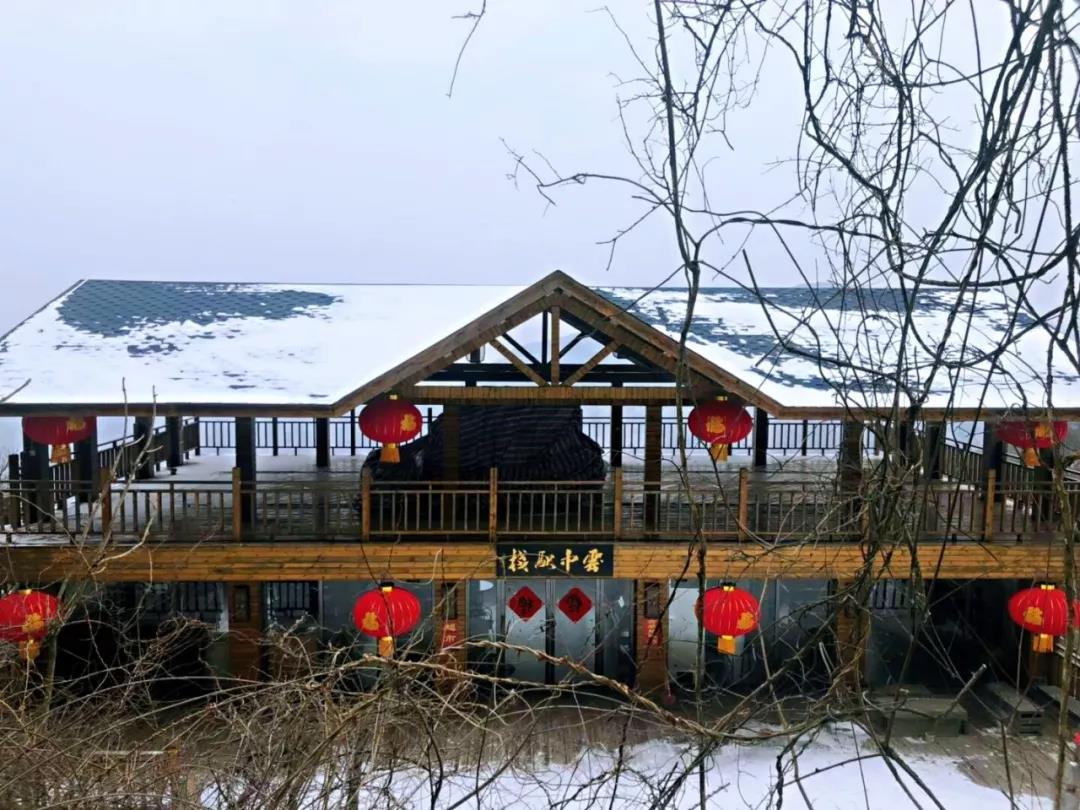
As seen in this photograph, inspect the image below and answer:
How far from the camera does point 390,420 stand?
8.76 m

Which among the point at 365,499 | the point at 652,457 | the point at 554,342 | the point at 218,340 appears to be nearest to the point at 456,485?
the point at 365,499

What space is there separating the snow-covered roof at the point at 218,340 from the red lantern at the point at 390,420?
1.25 ft

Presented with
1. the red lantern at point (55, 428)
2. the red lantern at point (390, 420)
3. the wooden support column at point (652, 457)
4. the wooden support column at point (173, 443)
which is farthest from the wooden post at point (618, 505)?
the wooden support column at point (173, 443)

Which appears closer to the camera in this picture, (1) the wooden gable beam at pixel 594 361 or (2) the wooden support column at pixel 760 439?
(1) the wooden gable beam at pixel 594 361

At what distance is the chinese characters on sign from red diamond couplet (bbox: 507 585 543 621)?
5.41ft

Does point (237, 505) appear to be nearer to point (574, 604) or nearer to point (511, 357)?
point (511, 357)

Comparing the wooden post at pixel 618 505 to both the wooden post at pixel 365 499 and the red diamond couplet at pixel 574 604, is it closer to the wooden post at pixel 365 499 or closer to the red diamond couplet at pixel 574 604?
the red diamond couplet at pixel 574 604

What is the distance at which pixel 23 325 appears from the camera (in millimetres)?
10039

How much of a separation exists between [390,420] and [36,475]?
13.8 feet

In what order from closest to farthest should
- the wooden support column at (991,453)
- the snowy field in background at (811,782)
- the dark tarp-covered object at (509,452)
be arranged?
the snowy field in background at (811,782) → the wooden support column at (991,453) → the dark tarp-covered object at (509,452)

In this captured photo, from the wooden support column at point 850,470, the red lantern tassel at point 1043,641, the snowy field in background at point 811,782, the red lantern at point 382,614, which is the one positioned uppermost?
the wooden support column at point 850,470

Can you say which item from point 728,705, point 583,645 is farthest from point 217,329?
point 728,705

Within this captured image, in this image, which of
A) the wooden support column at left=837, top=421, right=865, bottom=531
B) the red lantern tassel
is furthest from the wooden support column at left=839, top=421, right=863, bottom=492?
the red lantern tassel

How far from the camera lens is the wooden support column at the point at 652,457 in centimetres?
941
